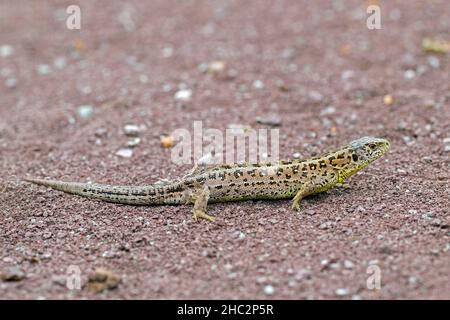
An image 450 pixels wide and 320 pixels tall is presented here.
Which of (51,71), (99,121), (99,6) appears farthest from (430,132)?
(99,6)

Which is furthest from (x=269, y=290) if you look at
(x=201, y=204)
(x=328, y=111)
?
(x=328, y=111)

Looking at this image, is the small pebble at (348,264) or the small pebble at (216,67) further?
the small pebble at (216,67)

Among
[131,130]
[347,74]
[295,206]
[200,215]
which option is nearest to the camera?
[200,215]

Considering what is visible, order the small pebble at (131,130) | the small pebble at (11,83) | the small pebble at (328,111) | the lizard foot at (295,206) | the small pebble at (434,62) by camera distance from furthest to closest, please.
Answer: the small pebble at (11,83), the small pebble at (434,62), the small pebble at (328,111), the small pebble at (131,130), the lizard foot at (295,206)

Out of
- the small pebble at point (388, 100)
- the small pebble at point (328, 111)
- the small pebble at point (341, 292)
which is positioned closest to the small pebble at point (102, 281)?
the small pebble at point (341, 292)

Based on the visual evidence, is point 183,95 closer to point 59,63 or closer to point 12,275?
point 59,63

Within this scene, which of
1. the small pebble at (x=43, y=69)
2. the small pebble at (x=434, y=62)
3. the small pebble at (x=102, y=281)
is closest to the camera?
the small pebble at (x=102, y=281)

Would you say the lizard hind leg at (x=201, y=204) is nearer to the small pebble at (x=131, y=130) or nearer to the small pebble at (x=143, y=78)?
the small pebble at (x=131, y=130)
